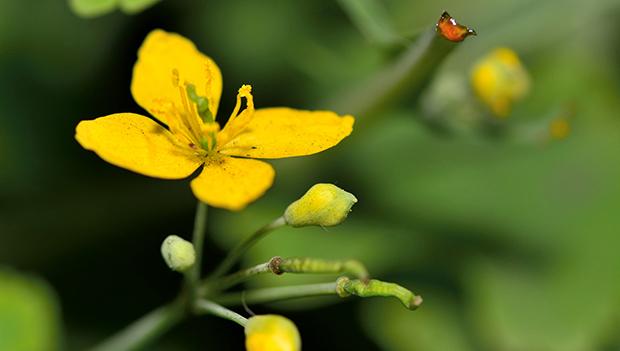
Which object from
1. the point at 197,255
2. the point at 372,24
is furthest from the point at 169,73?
the point at 372,24

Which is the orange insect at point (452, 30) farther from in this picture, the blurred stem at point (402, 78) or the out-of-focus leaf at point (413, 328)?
the out-of-focus leaf at point (413, 328)

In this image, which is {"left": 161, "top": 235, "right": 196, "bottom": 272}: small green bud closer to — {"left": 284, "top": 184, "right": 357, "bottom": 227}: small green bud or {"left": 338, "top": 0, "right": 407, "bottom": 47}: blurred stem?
{"left": 284, "top": 184, "right": 357, "bottom": 227}: small green bud

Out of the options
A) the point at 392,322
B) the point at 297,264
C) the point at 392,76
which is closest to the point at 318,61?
the point at 392,76

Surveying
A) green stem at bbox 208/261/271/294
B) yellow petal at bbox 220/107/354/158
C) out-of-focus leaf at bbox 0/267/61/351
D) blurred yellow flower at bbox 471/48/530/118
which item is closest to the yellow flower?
yellow petal at bbox 220/107/354/158

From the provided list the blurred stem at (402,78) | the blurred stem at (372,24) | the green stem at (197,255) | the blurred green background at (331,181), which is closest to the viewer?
the green stem at (197,255)

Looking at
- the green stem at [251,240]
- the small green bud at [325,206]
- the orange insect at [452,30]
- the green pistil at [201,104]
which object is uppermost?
the orange insect at [452,30]

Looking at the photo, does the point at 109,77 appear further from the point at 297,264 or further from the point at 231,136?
the point at 297,264

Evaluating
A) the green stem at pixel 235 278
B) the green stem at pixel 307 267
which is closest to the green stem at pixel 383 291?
the green stem at pixel 307 267
